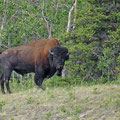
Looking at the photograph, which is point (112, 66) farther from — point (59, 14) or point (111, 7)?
point (59, 14)

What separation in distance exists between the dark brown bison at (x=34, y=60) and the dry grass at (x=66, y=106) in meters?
2.17

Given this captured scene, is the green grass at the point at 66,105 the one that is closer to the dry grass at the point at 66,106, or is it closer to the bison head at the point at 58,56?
the dry grass at the point at 66,106

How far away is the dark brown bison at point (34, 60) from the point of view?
13102 millimetres

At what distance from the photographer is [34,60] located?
1334 cm

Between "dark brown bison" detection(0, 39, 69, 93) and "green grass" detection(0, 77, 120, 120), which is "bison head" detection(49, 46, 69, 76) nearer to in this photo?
"dark brown bison" detection(0, 39, 69, 93)

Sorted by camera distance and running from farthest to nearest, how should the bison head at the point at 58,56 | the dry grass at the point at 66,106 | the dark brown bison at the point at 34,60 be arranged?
1. the dark brown bison at the point at 34,60
2. the bison head at the point at 58,56
3. the dry grass at the point at 66,106

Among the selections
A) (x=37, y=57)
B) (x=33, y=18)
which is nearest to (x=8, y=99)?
(x=37, y=57)

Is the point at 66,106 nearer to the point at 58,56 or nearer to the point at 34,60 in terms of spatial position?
the point at 58,56

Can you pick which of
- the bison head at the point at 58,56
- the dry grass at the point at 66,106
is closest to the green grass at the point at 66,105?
the dry grass at the point at 66,106

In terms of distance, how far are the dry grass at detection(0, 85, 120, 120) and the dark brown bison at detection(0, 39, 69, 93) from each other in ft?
7.13

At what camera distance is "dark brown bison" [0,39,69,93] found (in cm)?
1310

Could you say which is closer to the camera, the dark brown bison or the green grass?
the green grass

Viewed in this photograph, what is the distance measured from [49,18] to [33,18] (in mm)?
1453

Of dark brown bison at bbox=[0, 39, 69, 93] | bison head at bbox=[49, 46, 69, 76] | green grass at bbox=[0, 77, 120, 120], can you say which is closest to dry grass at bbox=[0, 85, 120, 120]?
green grass at bbox=[0, 77, 120, 120]
